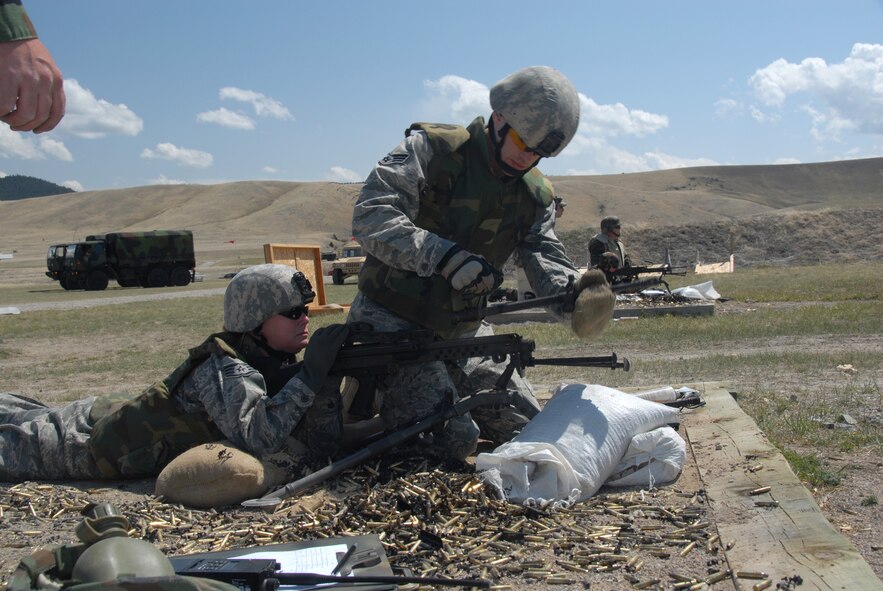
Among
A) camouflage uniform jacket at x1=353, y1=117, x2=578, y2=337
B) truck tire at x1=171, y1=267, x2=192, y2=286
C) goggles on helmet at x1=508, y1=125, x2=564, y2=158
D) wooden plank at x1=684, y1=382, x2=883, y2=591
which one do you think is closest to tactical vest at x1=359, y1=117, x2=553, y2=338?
camouflage uniform jacket at x1=353, y1=117, x2=578, y2=337

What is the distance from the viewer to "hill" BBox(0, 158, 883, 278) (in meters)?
35.3

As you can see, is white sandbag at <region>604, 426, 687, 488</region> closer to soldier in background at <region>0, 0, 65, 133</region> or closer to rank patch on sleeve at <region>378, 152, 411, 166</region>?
rank patch on sleeve at <region>378, 152, 411, 166</region>

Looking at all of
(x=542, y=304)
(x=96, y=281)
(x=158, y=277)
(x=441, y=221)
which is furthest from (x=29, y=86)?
(x=158, y=277)

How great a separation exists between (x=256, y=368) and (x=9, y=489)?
1316 millimetres

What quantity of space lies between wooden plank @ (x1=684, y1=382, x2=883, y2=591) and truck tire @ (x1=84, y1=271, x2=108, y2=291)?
31.2m

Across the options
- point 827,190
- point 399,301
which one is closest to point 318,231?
point 827,190

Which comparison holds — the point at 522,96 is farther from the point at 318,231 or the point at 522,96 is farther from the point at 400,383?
the point at 318,231

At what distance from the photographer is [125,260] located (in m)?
32.4

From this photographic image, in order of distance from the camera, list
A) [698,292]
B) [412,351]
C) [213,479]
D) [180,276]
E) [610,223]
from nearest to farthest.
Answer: [213,479] < [412,351] < [610,223] < [698,292] < [180,276]

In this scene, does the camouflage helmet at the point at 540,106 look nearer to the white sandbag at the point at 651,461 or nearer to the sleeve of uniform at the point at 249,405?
the white sandbag at the point at 651,461

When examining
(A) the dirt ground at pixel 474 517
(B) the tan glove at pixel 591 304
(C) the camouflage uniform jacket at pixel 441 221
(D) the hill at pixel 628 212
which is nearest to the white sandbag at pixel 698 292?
(C) the camouflage uniform jacket at pixel 441 221

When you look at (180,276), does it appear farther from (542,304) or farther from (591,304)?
(591,304)

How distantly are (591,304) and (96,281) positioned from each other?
31.2 meters

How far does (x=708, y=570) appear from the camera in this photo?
9.55ft
